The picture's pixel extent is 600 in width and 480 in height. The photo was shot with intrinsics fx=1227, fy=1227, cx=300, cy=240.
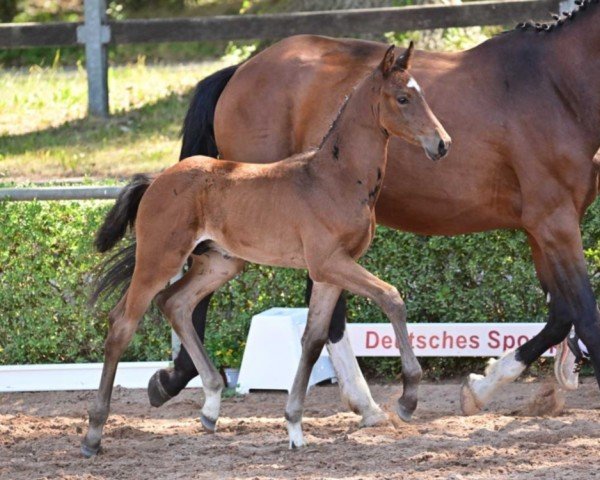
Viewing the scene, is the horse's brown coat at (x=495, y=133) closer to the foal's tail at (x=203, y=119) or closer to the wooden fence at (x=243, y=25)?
the foal's tail at (x=203, y=119)

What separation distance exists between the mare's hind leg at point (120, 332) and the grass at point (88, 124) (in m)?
4.17

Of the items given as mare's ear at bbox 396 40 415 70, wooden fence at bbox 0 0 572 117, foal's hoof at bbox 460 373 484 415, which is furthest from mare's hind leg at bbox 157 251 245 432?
wooden fence at bbox 0 0 572 117

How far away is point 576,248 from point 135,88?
8.11 meters

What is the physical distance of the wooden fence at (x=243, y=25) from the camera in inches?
412

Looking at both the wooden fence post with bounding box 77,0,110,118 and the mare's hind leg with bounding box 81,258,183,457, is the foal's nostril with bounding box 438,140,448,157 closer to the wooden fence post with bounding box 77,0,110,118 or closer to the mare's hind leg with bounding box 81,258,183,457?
the mare's hind leg with bounding box 81,258,183,457

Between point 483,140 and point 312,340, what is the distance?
1.26 meters

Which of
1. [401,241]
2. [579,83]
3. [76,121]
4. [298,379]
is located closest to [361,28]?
[76,121]

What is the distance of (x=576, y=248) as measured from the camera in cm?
560

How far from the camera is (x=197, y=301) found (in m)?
5.89

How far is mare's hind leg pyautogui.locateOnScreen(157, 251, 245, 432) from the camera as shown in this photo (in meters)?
5.69

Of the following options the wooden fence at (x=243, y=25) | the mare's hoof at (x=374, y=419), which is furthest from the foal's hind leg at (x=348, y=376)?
the wooden fence at (x=243, y=25)

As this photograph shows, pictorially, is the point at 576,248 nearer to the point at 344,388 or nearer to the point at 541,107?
the point at 541,107

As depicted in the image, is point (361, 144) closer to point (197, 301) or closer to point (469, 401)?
point (197, 301)

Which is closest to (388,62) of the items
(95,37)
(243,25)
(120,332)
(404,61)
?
(404,61)
